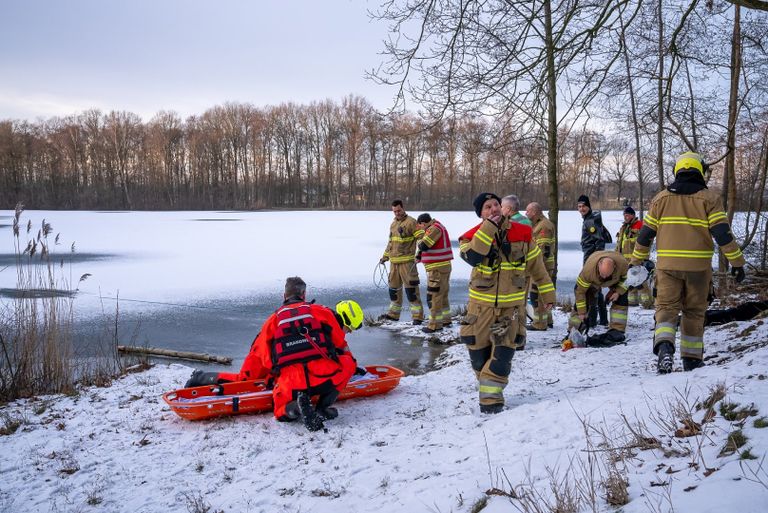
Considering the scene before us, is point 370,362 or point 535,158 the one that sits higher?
point 535,158

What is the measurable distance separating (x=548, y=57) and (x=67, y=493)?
542 centimetres

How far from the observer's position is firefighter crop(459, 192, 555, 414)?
14.2 ft

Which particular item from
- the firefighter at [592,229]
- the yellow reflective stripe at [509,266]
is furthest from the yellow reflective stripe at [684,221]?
the firefighter at [592,229]

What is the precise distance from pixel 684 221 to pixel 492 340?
2020mm

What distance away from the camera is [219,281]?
41.6 feet

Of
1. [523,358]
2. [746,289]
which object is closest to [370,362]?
[523,358]

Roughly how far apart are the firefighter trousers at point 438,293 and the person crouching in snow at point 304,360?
369 cm

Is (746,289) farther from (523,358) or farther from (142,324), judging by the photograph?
(142,324)

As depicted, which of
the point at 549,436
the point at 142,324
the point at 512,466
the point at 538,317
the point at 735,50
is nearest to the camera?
the point at 512,466

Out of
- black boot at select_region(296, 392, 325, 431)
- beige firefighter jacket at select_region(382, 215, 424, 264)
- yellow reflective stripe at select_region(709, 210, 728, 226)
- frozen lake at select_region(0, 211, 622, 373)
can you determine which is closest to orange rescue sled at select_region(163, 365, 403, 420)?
black boot at select_region(296, 392, 325, 431)

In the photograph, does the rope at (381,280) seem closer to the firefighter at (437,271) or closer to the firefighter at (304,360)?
the firefighter at (437,271)

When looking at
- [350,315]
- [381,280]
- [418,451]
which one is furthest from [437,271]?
[418,451]

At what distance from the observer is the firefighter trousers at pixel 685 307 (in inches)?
182

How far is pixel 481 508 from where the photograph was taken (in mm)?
2561
